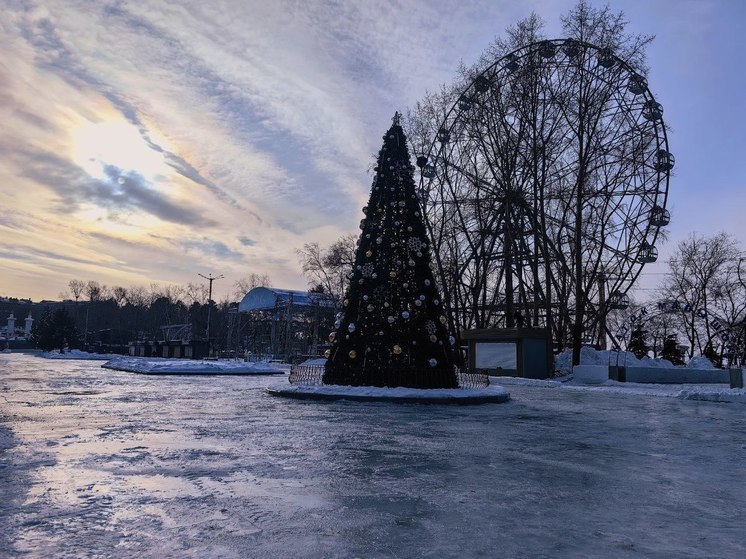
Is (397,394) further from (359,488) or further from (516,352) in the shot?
(516,352)

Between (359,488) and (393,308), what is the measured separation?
1081 centimetres

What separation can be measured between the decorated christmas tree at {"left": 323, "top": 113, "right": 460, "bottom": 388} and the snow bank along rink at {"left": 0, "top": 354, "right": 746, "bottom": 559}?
211 inches

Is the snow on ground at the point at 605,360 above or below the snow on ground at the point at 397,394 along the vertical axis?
above

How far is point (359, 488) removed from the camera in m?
5.02

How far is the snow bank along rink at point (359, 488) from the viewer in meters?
3.56

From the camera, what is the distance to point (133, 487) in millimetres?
4793

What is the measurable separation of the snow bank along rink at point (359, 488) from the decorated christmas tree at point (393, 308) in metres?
5.35

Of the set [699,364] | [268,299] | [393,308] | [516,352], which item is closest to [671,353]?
[699,364]

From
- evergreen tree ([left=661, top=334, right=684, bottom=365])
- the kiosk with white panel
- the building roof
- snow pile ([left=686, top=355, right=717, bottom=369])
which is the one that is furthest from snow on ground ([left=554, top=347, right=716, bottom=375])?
the building roof

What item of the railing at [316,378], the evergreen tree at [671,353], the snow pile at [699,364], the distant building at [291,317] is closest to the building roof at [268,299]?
the distant building at [291,317]

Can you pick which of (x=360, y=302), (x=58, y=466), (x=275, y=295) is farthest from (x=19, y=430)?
(x=275, y=295)

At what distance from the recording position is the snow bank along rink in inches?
140

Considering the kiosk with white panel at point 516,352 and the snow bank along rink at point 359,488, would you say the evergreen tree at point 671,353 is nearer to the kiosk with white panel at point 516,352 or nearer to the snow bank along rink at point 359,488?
the kiosk with white panel at point 516,352

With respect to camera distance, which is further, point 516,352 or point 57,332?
point 57,332
